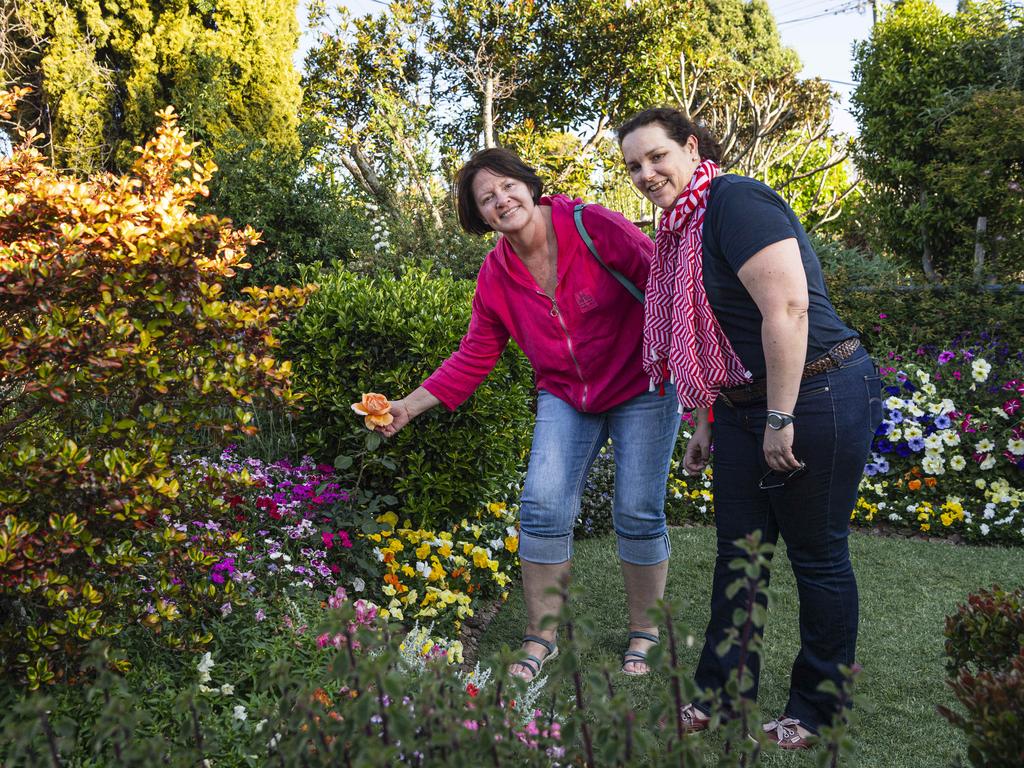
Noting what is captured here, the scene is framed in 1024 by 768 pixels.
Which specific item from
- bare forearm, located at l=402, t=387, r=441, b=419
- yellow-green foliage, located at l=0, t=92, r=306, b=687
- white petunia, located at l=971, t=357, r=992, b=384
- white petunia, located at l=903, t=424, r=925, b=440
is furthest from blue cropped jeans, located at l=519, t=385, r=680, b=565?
white petunia, located at l=971, t=357, r=992, b=384

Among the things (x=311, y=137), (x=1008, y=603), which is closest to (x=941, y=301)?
(x=1008, y=603)

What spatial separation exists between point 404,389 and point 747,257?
6.57ft

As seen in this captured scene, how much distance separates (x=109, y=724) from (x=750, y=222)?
1.83 meters

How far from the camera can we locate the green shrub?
379 cm

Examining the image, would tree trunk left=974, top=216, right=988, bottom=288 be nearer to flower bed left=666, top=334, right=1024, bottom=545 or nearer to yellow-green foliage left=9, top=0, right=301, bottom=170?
flower bed left=666, top=334, right=1024, bottom=545

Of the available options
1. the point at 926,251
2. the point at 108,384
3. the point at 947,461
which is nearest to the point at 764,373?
the point at 108,384

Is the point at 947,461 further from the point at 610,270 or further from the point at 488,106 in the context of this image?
the point at 488,106

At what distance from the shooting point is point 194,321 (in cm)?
221

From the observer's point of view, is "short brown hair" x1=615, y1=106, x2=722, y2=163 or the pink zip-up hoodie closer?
"short brown hair" x1=615, y1=106, x2=722, y2=163

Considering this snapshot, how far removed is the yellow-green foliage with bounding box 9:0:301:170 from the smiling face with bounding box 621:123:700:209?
7127 millimetres

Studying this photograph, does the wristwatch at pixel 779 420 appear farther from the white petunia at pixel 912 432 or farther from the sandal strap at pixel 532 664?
the white petunia at pixel 912 432

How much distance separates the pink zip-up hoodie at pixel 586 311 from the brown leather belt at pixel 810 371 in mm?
509

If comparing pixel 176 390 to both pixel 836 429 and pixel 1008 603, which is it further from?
pixel 1008 603

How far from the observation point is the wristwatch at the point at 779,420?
2215mm
